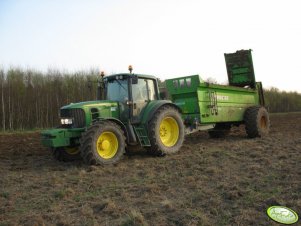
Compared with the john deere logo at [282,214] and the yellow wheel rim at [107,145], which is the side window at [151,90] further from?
the john deere logo at [282,214]

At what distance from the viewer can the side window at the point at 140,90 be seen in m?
8.68

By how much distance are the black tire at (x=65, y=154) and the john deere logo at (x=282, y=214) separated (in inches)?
215

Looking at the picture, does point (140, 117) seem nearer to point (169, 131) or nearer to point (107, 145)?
point (169, 131)

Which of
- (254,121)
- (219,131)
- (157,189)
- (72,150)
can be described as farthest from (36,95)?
(157,189)

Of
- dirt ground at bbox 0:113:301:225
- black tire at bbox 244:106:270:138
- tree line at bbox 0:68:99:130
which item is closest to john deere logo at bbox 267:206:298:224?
dirt ground at bbox 0:113:301:225

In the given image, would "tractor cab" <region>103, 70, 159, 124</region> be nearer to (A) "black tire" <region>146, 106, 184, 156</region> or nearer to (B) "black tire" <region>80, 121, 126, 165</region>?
(A) "black tire" <region>146, 106, 184, 156</region>

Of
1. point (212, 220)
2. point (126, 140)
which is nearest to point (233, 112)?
point (126, 140)

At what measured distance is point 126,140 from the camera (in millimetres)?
8422

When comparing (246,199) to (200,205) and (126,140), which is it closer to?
(200,205)

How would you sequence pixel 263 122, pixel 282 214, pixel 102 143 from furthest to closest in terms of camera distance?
pixel 263 122 < pixel 102 143 < pixel 282 214

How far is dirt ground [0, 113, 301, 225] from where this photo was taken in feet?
14.6

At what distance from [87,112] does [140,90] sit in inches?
59.6

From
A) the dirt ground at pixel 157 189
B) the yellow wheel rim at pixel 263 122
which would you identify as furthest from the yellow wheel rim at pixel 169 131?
the yellow wheel rim at pixel 263 122

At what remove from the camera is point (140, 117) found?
8.70m
